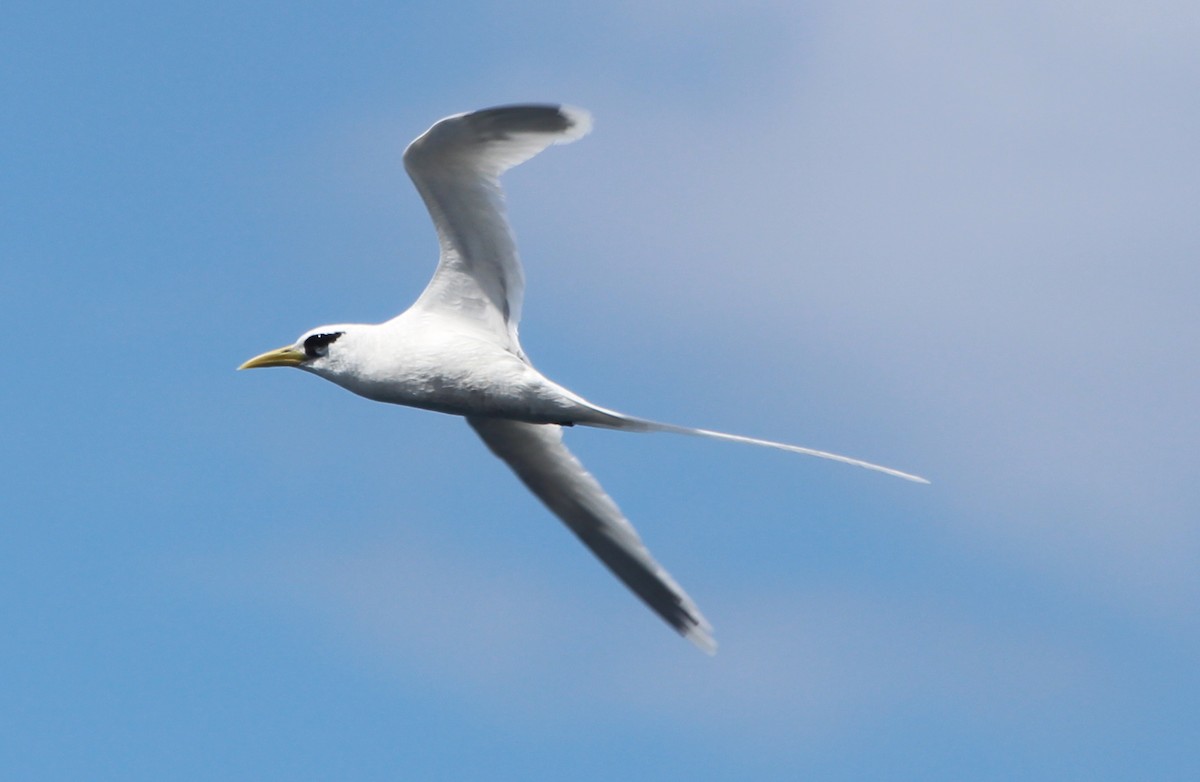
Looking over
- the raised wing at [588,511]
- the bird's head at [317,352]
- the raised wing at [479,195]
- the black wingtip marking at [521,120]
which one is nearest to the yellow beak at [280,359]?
the bird's head at [317,352]

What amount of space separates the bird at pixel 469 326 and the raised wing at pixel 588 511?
44cm

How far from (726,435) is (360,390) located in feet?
14.2

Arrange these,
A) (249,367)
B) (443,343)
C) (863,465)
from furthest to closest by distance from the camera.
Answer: (249,367) < (443,343) < (863,465)

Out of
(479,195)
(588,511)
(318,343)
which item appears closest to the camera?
(479,195)

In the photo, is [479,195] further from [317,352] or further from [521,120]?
[317,352]

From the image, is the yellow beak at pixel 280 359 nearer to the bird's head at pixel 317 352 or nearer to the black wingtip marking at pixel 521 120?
the bird's head at pixel 317 352

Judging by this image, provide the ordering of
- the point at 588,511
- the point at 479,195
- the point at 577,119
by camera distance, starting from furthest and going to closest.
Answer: the point at 588,511
the point at 479,195
the point at 577,119

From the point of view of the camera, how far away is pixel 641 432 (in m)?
18.8

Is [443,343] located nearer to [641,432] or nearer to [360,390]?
[360,390]

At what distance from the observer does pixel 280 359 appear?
20.6 meters

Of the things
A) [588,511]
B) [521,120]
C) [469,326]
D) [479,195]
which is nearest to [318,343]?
[469,326]

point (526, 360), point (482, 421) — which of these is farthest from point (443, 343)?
point (482, 421)

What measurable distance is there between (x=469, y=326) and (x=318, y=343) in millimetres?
1829

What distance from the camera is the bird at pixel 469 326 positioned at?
736 inches
